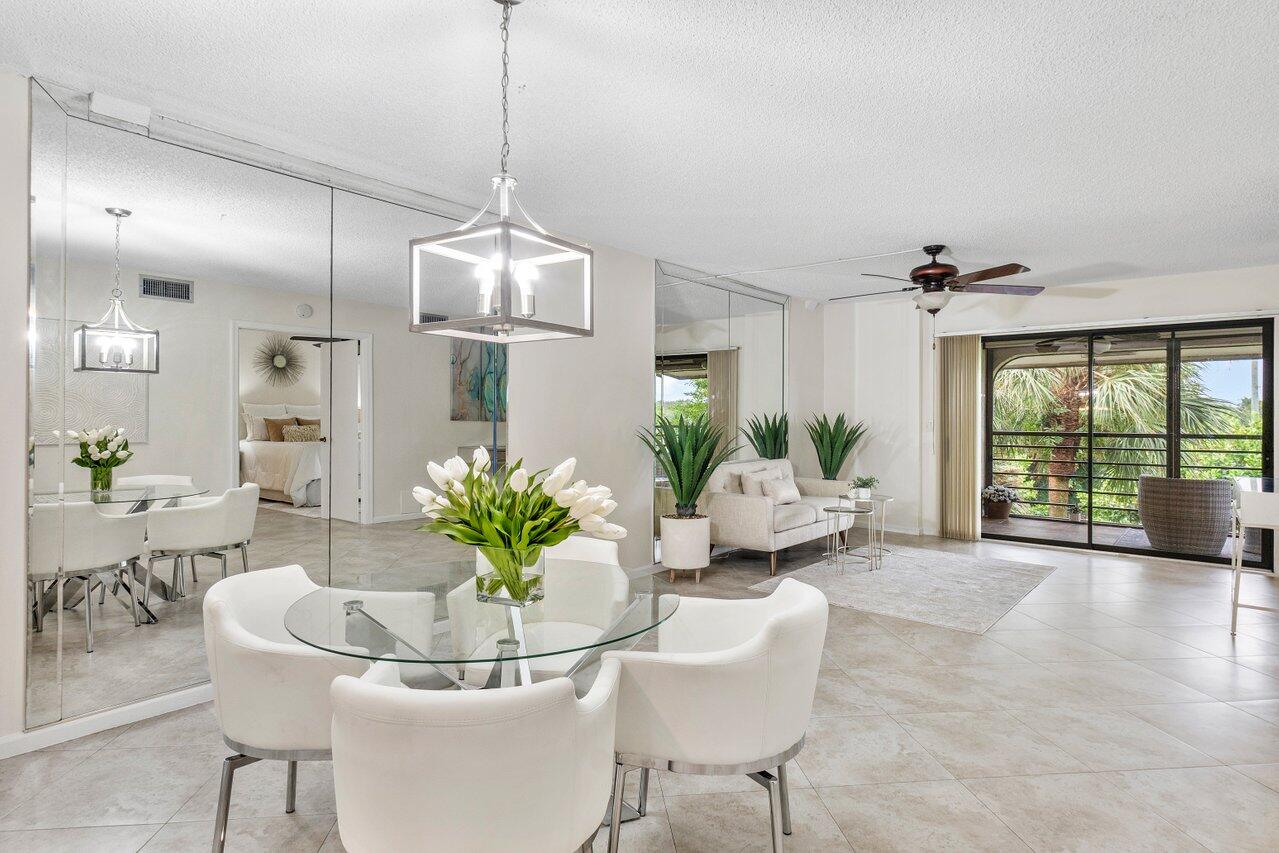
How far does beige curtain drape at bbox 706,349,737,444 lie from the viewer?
19.9 ft

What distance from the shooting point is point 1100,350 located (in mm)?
6547

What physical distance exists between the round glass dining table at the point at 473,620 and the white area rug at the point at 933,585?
8.75 feet

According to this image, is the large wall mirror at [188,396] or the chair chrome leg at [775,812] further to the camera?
the large wall mirror at [188,396]

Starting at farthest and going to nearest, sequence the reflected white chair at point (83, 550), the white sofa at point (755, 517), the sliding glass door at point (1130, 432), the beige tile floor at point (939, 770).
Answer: the sliding glass door at point (1130, 432)
the white sofa at point (755, 517)
the reflected white chair at point (83, 550)
the beige tile floor at point (939, 770)

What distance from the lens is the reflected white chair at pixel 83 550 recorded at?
2594 millimetres

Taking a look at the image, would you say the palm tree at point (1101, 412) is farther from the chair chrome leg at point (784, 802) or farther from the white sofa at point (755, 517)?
the chair chrome leg at point (784, 802)

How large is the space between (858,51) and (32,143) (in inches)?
121

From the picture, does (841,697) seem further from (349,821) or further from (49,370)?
(49,370)

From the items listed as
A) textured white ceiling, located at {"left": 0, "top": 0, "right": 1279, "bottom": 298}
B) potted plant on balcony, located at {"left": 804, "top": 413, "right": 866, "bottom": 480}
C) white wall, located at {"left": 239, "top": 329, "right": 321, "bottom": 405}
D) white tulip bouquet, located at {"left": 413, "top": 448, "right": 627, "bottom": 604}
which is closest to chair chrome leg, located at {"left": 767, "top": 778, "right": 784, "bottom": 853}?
white tulip bouquet, located at {"left": 413, "top": 448, "right": 627, "bottom": 604}

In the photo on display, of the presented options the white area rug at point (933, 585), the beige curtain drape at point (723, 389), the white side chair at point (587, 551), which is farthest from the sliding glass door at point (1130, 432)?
the white side chair at point (587, 551)

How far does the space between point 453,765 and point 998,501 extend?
751cm

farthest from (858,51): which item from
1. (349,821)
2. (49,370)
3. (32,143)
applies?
(49,370)

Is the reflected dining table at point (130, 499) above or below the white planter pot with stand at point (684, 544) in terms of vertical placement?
above

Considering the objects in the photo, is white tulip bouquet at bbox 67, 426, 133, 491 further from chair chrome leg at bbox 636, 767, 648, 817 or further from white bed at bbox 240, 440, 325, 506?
chair chrome leg at bbox 636, 767, 648, 817
